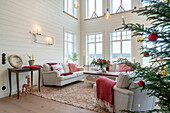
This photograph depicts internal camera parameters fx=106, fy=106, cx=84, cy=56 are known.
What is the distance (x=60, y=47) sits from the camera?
18.8ft

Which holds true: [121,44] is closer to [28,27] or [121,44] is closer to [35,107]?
[28,27]

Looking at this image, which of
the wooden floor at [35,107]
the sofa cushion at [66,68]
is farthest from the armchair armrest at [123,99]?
the sofa cushion at [66,68]

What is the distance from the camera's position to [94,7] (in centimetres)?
729

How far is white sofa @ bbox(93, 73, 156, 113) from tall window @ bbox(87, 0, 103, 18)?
6.06 meters

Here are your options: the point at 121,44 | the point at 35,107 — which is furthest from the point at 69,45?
the point at 35,107

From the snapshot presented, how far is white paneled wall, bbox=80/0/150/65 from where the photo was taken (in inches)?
229

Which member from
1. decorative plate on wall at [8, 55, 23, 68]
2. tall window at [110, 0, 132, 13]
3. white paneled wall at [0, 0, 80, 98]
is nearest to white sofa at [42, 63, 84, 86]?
white paneled wall at [0, 0, 80, 98]

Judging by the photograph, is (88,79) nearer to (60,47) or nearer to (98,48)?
(60,47)

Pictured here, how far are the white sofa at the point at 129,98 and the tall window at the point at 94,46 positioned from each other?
4.93 meters

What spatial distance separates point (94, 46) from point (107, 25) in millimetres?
1581

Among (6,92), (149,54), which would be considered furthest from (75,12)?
(149,54)

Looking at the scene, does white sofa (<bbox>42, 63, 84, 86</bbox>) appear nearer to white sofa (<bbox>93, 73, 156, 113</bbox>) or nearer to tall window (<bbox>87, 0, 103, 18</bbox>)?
white sofa (<bbox>93, 73, 156, 113</bbox>)

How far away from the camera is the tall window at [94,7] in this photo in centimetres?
706

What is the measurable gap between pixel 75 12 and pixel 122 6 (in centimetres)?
300
